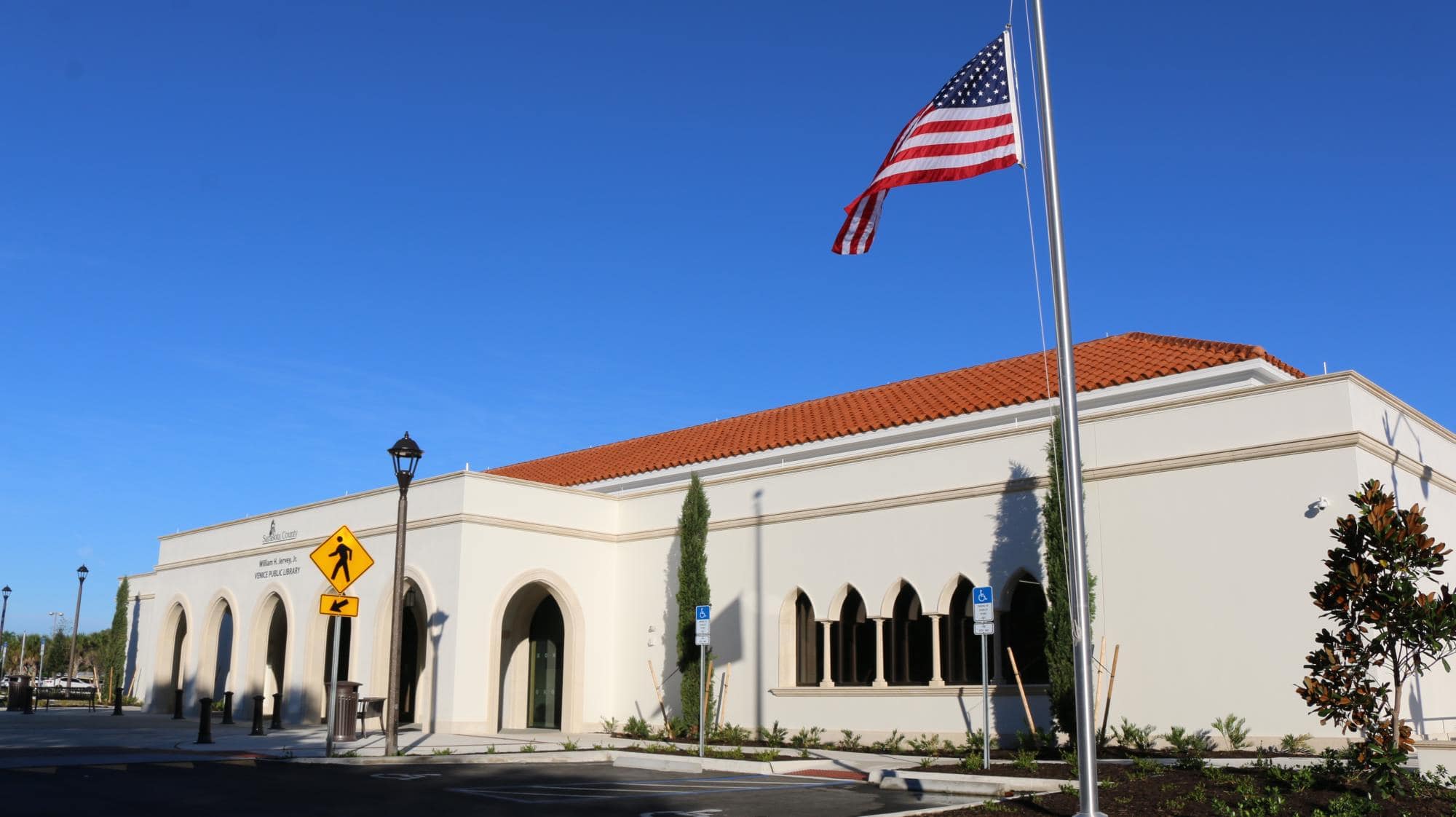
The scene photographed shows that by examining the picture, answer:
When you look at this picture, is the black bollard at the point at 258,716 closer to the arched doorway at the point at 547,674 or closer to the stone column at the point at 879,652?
the arched doorway at the point at 547,674

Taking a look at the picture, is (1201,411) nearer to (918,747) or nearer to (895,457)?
(895,457)

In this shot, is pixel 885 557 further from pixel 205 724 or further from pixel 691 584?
pixel 205 724

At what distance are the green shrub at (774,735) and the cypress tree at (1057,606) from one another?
5630 mm

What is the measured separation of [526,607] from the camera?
2862 cm

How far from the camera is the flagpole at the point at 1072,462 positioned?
33.7ft

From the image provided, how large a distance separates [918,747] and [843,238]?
11.2 meters

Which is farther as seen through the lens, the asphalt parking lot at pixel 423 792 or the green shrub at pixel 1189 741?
the green shrub at pixel 1189 741

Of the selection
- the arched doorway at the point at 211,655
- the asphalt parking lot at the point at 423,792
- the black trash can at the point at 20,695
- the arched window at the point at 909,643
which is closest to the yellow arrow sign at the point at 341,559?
the asphalt parking lot at the point at 423,792

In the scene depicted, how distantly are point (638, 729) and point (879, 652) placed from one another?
19.3 feet

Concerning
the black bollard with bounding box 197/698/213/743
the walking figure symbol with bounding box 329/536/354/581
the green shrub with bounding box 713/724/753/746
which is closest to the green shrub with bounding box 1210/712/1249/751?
the green shrub with bounding box 713/724/753/746

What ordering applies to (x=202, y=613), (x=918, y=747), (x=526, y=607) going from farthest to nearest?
(x=202, y=613) < (x=526, y=607) < (x=918, y=747)

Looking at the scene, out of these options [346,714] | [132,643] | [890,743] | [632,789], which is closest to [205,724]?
[346,714]

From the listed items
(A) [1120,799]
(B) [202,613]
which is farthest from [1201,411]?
(B) [202,613]

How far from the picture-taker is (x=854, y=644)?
23.3 meters
